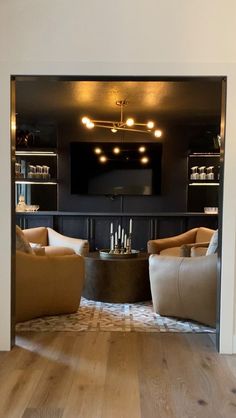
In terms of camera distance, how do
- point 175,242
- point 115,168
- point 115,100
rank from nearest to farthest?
point 115,100, point 175,242, point 115,168

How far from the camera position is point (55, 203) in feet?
24.8

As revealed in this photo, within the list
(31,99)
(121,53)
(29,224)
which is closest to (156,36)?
(121,53)

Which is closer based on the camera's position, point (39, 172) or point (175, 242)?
point (175, 242)

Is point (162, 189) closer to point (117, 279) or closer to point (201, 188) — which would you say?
point (201, 188)

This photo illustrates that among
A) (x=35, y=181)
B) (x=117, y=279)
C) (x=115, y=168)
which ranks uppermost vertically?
(x=115, y=168)

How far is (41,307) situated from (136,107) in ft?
12.2

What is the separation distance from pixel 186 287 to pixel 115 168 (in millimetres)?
3964

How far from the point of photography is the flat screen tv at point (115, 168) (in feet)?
24.2

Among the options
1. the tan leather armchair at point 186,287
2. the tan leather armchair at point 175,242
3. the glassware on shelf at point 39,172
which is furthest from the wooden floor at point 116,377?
the glassware on shelf at point 39,172

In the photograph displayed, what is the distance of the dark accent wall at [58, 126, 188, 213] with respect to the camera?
7422 mm

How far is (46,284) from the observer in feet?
12.9

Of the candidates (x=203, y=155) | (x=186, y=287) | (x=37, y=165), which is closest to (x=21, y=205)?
(x=37, y=165)

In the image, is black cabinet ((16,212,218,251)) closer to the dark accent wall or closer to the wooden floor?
the dark accent wall

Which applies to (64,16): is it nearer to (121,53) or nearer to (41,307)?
(121,53)
